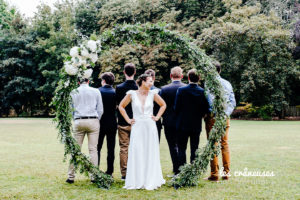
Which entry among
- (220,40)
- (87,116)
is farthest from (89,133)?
(220,40)

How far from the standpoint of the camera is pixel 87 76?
6590mm

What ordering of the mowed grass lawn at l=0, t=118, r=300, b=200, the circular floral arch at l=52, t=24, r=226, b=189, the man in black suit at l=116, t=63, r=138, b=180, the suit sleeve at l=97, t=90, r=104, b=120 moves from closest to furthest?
1. the mowed grass lawn at l=0, t=118, r=300, b=200
2. the circular floral arch at l=52, t=24, r=226, b=189
3. the suit sleeve at l=97, t=90, r=104, b=120
4. the man in black suit at l=116, t=63, r=138, b=180

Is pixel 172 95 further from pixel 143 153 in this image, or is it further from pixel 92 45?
pixel 92 45

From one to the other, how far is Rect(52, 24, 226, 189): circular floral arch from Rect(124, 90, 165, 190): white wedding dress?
0.45m

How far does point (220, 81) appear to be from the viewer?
6.82 metres

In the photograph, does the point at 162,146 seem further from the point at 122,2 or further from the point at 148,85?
the point at 122,2

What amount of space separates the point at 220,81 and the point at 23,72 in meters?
41.1

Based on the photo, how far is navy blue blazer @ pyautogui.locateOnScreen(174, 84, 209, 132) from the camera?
6668 millimetres

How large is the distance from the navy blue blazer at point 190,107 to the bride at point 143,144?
0.41 metres

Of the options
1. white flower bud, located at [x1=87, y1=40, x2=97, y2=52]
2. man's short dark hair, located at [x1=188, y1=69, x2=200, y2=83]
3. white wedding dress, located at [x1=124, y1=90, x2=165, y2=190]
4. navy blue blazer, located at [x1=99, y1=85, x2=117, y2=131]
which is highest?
white flower bud, located at [x1=87, y1=40, x2=97, y2=52]

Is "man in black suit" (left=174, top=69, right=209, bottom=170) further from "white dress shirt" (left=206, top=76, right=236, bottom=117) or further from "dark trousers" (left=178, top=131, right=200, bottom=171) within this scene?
"white dress shirt" (left=206, top=76, right=236, bottom=117)

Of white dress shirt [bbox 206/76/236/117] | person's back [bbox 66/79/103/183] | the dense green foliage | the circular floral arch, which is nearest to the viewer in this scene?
the circular floral arch

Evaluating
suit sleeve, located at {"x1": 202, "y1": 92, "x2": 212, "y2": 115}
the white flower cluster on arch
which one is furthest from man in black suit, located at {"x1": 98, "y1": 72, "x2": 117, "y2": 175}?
suit sleeve, located at {"x1": 202, "y1": 92, "x2": 212, "y2": 115}

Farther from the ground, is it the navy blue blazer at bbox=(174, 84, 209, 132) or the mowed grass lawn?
the navy blue blazer at bbox=(174, 84, 209, 132)
